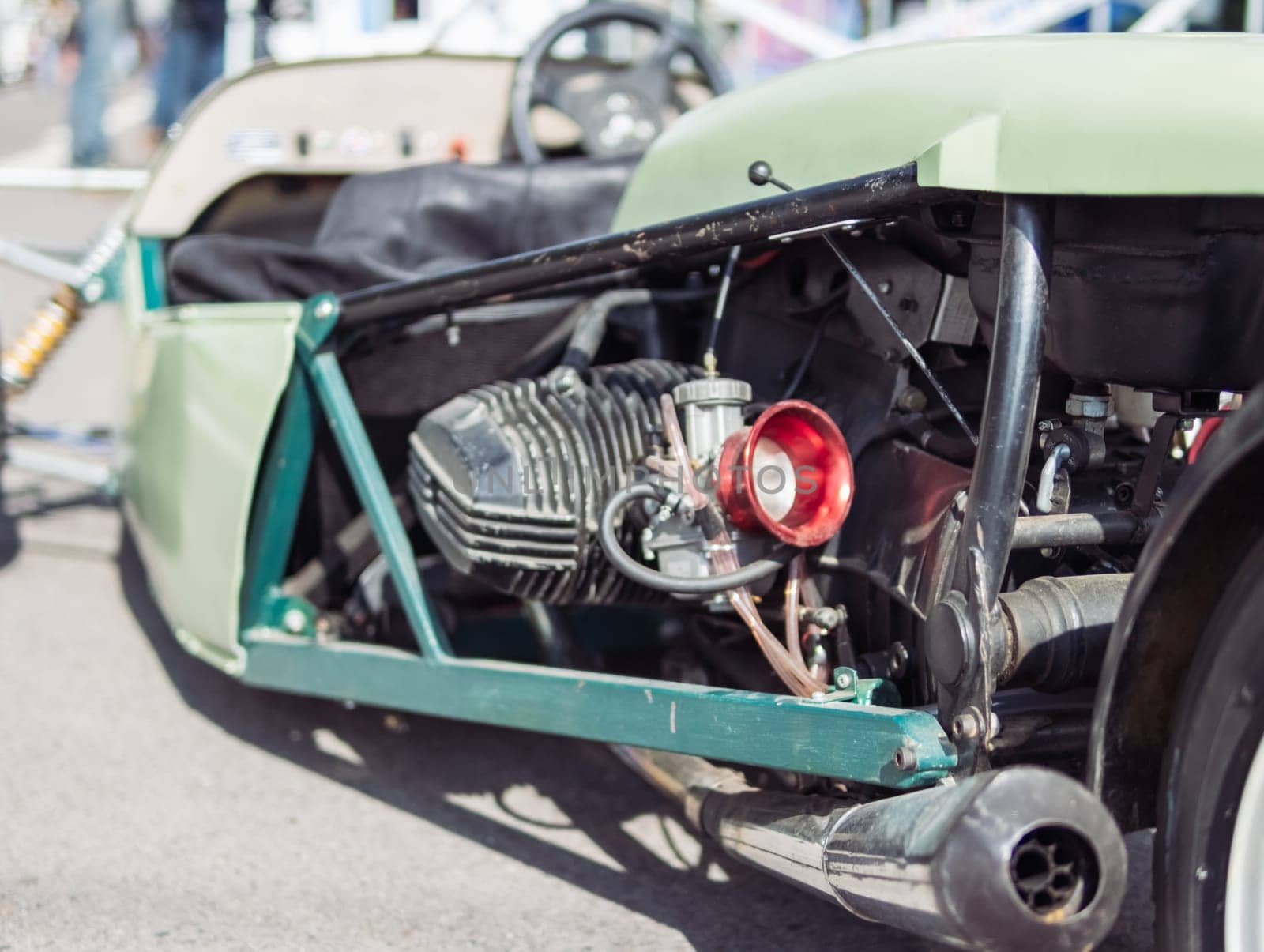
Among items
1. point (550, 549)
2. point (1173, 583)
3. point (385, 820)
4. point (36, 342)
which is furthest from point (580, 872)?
point (36, 342)

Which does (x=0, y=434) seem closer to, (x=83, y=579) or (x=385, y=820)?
(x=83, y=579)

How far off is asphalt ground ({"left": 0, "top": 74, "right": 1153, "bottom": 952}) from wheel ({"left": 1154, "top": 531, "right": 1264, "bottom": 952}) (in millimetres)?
719

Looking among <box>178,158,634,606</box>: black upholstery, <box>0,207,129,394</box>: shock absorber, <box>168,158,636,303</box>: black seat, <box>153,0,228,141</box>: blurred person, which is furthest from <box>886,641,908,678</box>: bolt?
<box>153,0,228,141</box>: blurred person

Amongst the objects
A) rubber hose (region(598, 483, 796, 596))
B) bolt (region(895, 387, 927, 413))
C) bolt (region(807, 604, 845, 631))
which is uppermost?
bolt (region(895, 387, 927, 413))

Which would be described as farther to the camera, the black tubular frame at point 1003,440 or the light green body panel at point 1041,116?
the black tubular frame at point 1003,440

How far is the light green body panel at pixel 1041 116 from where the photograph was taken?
138cm

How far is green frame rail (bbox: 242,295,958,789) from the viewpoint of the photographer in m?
1.70

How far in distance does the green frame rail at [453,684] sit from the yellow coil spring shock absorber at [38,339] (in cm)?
183

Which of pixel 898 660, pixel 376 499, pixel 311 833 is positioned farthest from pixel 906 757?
pixel 311 833

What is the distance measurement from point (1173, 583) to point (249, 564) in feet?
6.09

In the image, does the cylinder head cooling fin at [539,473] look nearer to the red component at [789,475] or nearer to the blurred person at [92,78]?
the red component at [789,475]

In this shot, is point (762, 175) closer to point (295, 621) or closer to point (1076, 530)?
point (1076, 530)

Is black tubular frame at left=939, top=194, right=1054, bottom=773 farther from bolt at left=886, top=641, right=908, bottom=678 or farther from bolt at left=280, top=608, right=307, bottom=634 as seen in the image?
bolt at left=280, top=608, right=307, bottom=634

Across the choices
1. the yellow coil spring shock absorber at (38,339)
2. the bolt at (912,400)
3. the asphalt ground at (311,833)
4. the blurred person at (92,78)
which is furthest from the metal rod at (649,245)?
the blurred person at (92,78)
